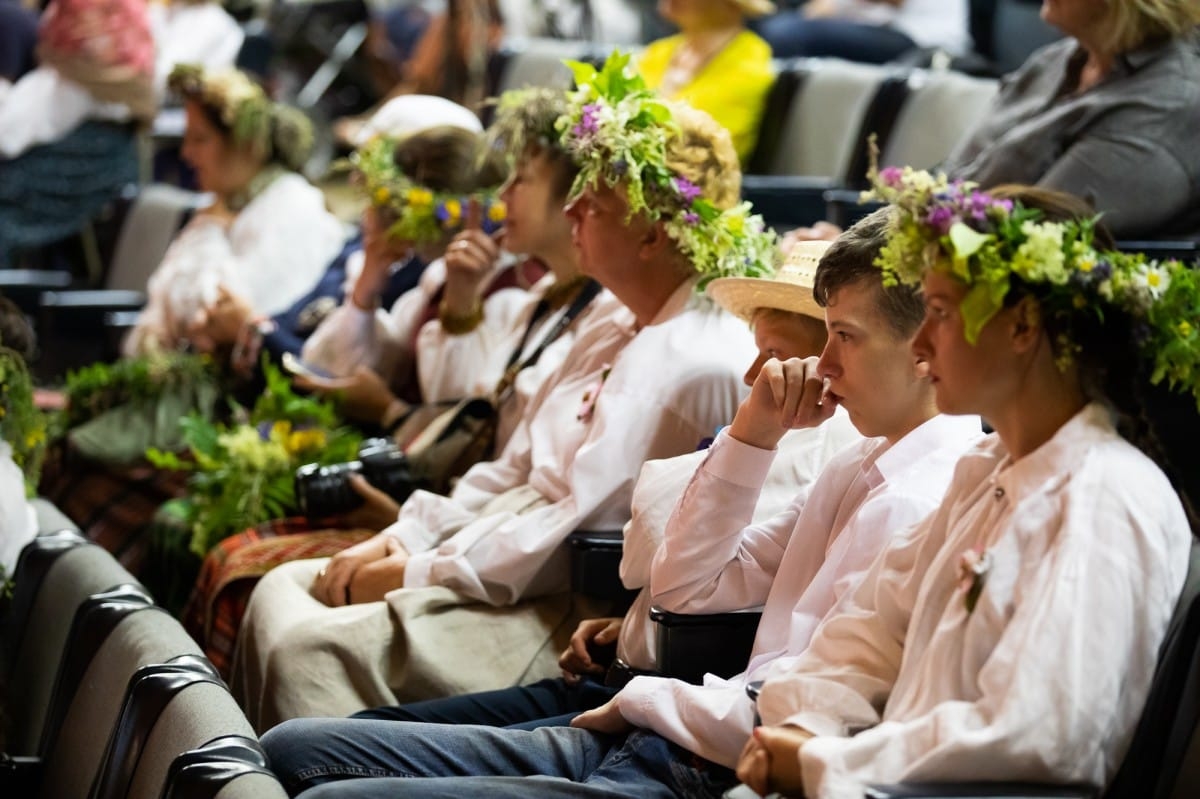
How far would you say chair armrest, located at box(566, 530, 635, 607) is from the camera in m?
2.78

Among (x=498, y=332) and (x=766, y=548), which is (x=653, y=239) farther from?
(x=498, y=332)

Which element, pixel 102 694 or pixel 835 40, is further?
pixel 835 40

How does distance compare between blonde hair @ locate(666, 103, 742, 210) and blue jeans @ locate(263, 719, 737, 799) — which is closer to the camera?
blue jeans @ locate(263, 719, 737, 799)

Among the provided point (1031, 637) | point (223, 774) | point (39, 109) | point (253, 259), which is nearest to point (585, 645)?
point (223, 774)

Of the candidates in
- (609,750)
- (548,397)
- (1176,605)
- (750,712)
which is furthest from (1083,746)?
(548,397)

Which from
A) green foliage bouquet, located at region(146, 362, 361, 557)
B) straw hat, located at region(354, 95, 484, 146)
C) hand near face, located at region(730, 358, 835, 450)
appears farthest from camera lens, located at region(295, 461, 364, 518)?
hand near face, located at region(730, 358, 835, 450)

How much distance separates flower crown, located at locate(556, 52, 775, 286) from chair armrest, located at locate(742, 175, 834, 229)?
174 centimetres

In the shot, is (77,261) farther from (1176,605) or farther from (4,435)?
(1176,605)

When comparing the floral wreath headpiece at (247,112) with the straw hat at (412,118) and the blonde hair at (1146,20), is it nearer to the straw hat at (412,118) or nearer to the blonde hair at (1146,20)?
the straw hat at (412,118)

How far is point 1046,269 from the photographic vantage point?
1740mm

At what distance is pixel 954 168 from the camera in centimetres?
386

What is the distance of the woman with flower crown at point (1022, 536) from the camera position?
1666 millimetres

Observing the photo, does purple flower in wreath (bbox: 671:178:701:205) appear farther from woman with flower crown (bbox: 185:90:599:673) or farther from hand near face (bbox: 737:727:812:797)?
hand near face (bbox: 737:727:812:797)

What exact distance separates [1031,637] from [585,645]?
112 cm
